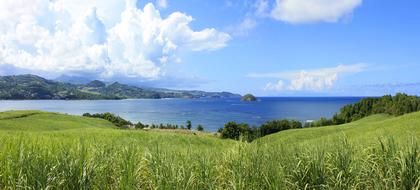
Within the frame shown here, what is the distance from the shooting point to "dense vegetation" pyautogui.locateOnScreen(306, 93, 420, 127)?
6832 centimetres

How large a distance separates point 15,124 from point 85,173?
1398 inches

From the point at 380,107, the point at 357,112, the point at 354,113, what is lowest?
the point at 354,113

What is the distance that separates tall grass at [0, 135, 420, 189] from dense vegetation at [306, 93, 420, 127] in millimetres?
62688

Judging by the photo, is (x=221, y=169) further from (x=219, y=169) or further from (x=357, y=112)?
(x=357, y=112)

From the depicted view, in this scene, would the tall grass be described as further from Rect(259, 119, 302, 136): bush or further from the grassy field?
Rect(259, 119, 302, 136): bush

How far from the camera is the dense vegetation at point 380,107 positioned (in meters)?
68.3

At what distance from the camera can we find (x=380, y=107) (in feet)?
253

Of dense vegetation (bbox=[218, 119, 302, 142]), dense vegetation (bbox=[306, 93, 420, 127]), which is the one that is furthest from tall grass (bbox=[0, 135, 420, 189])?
dense vegetation (bbox=[306, 93, 420, 127])

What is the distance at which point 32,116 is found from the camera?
4772 cm

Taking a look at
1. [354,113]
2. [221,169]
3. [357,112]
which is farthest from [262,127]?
[221,169]

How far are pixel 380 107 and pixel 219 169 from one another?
249 feet

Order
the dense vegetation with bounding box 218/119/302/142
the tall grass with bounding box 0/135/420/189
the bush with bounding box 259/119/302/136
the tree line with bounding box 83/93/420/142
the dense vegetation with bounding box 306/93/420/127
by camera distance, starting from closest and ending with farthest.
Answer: the tall grass with bounding box 0/135/420/189 < the dense vegetation with bounding box 218/119/302/142 < the tree line with bounding box 83/93/420/142 < the dense vegetation with bounding box 306/93/420/127 < the bush with bounding box 259/119/302/136

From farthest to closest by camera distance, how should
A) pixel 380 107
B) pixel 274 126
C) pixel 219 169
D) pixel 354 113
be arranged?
pixel 354 113, pixel 380 107, pixel 274 126, pixel 219 169

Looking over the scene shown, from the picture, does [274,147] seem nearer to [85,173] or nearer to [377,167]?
[377,167]
